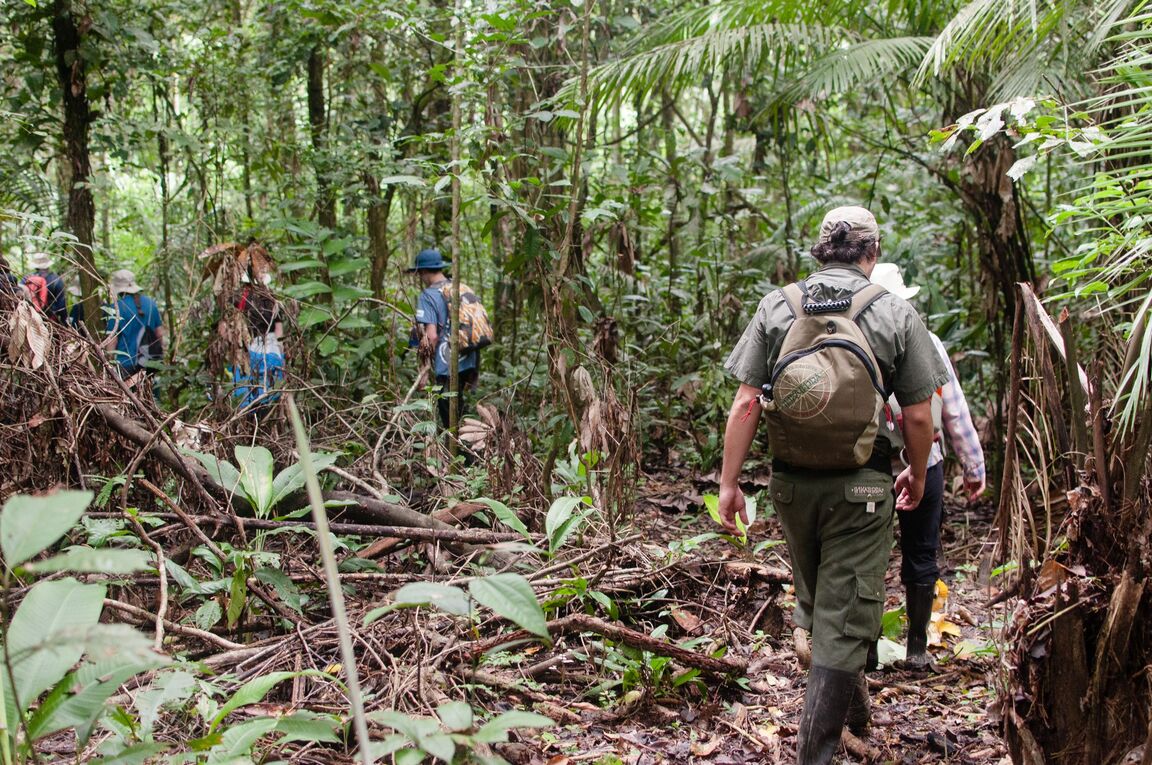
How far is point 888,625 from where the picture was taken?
449 centimetres

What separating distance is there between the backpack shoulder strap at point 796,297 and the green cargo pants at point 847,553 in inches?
22.1

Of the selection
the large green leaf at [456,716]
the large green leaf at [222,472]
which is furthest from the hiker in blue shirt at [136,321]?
the large green leaf at [456,716]

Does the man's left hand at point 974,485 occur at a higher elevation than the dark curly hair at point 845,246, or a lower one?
lower

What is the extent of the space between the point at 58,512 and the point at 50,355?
2596mm

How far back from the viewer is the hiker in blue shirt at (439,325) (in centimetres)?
744

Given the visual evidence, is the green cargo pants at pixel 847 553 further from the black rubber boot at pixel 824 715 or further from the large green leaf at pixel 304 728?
the large green leaf at pixel 304 728

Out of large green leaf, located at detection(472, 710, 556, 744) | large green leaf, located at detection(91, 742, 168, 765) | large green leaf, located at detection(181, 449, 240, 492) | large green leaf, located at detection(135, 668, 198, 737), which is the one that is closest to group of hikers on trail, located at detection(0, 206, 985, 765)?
large green leaf, located at detection(472, 710, 556, 744)

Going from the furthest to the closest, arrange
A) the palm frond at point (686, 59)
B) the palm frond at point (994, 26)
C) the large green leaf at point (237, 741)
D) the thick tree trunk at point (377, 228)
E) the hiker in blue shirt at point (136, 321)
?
the thick tree trunk at point (377, 228) → the hiker in blue shirt at point (136, 321) → the palm frond at point (686, 59) → the palm frond at point (994, 26) → the large green leaf at point (237, 741)

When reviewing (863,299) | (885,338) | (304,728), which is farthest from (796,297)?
(304,728)

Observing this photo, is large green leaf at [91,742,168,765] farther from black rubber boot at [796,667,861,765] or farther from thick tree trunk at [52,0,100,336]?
thick tree trunk at [52,0,100,336]

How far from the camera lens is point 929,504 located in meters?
4.14

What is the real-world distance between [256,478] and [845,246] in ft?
8.36

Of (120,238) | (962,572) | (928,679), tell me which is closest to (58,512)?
(928,679)

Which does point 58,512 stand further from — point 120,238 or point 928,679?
point 120,238
